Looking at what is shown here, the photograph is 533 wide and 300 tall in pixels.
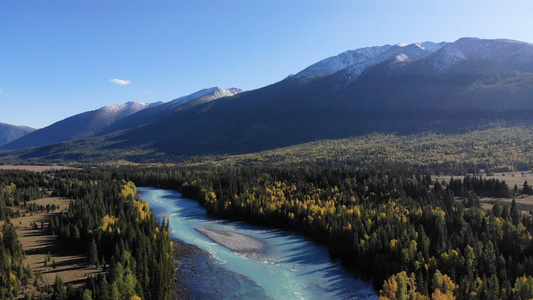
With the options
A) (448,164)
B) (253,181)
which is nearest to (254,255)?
(253,181)

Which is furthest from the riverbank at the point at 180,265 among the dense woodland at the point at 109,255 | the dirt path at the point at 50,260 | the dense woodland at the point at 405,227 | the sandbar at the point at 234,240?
the dense woodland at the point at 405,227

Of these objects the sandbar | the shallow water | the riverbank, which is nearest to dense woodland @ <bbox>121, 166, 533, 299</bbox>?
the shallow water

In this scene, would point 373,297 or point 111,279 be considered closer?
point 111,279

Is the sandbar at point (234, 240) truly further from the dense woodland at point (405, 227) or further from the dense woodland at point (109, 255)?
the dense woodland at point (109, 255)

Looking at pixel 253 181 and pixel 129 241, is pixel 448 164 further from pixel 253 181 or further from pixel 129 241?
pixel 129 241

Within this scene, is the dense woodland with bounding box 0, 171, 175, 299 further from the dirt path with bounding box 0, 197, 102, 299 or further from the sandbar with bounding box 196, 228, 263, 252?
the sandbar with bounding box 196, 228, 263, 252

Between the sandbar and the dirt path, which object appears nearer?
the dirt path
